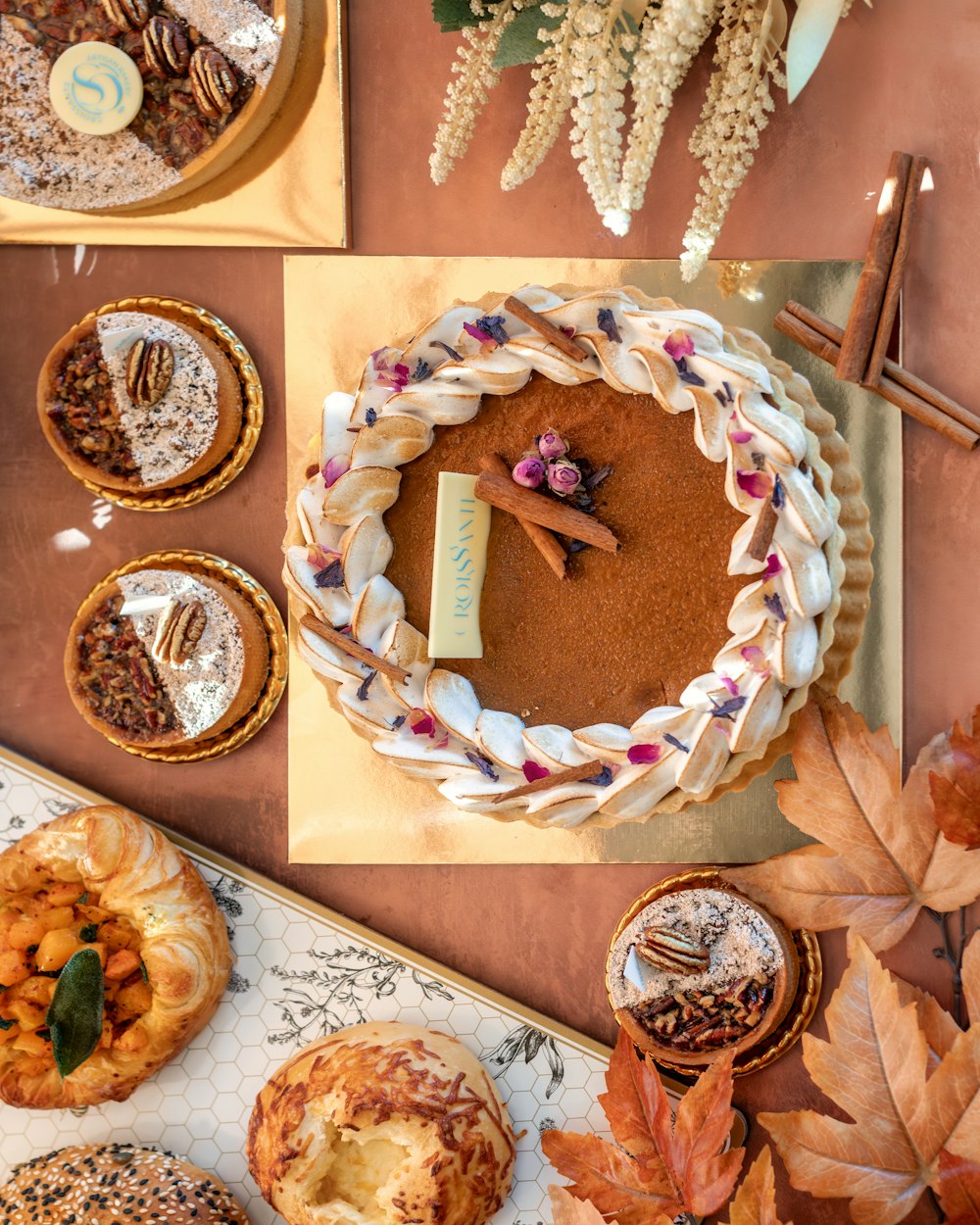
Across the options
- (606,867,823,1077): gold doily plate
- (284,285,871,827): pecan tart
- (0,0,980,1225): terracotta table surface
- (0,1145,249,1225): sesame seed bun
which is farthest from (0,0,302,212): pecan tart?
(0,1145,249,1225): sesame seed bun

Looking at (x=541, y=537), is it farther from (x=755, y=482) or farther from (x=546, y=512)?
(x=755, y=482)

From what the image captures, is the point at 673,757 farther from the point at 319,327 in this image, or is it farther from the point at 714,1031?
the point at 319,327

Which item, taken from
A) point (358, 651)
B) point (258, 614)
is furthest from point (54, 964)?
point (358, 651)

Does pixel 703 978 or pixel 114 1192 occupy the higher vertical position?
pixel 703 978

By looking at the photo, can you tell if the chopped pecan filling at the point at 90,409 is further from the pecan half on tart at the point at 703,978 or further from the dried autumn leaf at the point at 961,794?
the dried autumn leaf at the point at 961,794

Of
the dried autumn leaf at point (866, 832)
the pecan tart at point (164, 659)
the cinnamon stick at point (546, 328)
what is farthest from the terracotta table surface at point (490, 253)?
the cinnamon stick at point (546, 328)

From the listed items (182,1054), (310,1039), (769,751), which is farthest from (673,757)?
(182,1054)
